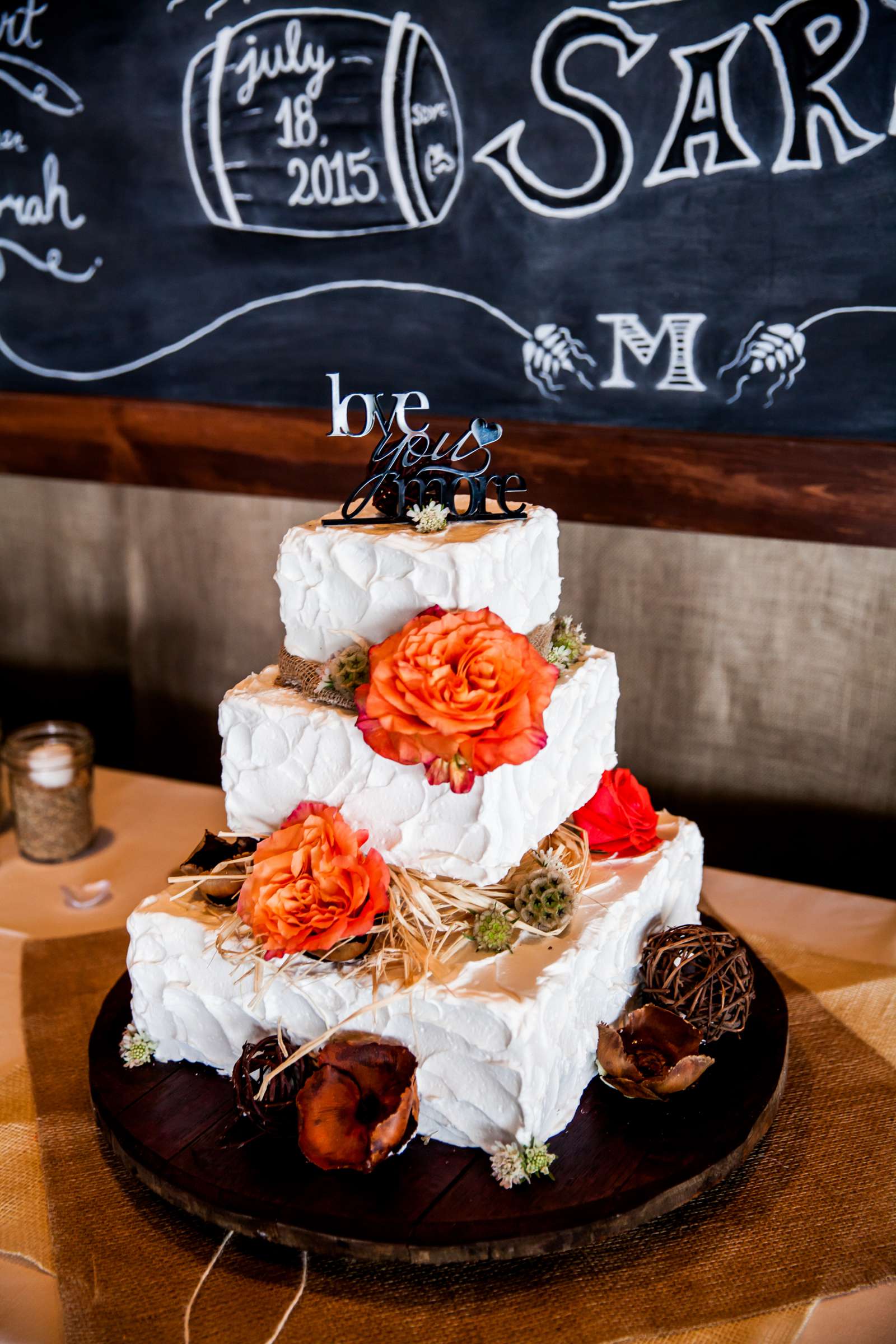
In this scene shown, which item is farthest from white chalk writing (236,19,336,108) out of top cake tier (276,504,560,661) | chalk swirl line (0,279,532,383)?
top cake tier (276,504,560,661)

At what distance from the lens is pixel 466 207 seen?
215cm

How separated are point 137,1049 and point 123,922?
51 cm

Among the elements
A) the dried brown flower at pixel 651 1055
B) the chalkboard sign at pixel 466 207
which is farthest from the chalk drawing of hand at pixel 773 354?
the dried brown flower at pixel 651 1055

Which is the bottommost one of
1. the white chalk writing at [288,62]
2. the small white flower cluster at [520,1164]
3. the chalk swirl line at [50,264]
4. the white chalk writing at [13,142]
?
the small white flower cluster at [520,1164]

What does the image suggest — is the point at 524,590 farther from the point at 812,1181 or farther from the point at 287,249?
the point at 287,249

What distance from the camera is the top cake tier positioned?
1206 mm

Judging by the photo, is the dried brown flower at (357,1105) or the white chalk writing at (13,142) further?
the white chalk writing at (13,142)

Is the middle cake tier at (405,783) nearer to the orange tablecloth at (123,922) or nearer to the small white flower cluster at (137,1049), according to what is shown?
the small white flower cluster at (137,1049)

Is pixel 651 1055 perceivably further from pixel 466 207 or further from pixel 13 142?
pixel 13 142

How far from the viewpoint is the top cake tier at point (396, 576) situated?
1.21m

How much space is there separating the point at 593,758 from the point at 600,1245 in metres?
0.55

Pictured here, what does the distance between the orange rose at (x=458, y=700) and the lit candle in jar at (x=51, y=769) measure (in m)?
1.02

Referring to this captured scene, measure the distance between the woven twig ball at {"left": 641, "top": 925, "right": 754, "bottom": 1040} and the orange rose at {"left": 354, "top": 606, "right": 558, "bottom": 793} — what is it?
1.24ft

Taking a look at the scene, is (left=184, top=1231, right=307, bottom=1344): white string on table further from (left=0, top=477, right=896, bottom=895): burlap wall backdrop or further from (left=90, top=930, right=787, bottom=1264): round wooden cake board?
(left=0, top=477, right=896, bottom=895): burlap wall backdrop
